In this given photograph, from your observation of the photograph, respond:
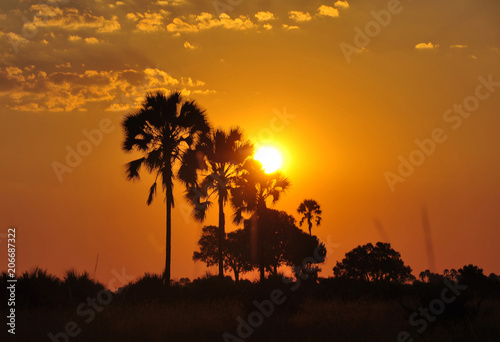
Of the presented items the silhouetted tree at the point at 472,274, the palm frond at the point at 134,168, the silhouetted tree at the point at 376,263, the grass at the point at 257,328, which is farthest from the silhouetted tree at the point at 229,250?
the grass at the point at 257,328

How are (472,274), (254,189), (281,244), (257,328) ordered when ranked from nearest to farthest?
(257,328) → (254,189) → (472,274) → (281,244)

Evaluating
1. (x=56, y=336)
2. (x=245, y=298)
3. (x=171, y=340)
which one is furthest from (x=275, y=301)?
(x=56, y=336)

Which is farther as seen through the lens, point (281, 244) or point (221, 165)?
point (281, 244)

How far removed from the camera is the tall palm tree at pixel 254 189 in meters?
49.6

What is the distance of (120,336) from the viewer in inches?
730

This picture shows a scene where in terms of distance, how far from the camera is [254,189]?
2041 inches

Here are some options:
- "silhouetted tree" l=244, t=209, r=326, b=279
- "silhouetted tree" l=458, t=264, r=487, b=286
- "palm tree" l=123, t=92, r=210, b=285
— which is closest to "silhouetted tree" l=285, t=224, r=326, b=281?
"silhouetted tree" l=244, t=209, r=326, b=279

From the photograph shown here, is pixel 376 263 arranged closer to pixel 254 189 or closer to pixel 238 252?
pixel 238 252

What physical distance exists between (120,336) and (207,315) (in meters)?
4.24

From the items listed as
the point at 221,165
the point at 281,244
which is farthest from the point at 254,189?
the point at 281,244

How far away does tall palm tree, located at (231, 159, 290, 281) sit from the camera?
163 ft

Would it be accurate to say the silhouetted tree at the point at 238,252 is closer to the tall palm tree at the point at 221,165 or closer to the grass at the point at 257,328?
the tall palm tree at the point at 221,165

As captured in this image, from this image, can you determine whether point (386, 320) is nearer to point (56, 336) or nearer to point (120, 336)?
point (120, 336)

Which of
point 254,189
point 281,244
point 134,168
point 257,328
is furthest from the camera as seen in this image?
point 281,244
